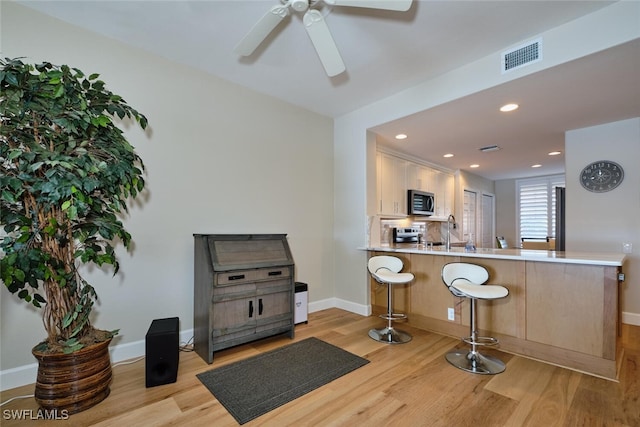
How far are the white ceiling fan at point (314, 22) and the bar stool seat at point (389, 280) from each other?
205 centimetres

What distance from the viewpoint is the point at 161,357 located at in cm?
216

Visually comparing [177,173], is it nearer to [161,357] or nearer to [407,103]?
[161,357]

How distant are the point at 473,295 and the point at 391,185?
8.88 feet

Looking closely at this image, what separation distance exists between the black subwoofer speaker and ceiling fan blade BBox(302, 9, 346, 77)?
242 cm

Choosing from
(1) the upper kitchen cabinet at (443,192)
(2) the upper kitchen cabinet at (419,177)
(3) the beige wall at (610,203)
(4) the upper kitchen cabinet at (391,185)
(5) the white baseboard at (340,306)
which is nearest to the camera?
(3) the beige wall at (610,203)

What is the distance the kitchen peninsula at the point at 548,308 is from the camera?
7.59 ft

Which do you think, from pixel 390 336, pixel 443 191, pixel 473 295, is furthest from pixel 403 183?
pixel 473 295

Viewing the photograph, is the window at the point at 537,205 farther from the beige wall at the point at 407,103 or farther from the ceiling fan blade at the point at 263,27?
the ceiling fan blade at the point at 263,27

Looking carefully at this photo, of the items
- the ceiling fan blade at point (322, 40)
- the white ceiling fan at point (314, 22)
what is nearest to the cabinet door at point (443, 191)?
the ceiling fan blade at point (322, 40)

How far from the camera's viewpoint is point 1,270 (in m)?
1.57

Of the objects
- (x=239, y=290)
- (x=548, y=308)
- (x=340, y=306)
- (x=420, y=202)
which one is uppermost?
(x=420, y=202)

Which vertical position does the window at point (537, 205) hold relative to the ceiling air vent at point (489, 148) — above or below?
below

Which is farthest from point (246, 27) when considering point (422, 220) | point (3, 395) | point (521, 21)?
point (422, 220)

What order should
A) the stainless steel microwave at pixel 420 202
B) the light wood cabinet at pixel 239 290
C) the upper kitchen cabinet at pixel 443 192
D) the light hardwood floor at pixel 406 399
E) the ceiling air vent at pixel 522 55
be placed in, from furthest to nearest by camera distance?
the upper kitchen cabinet at pixel 443 192 < the stainless steel microwave at pixel 420 202 < the light wood cabinet at pixel 239 290 < the ceiling air vent at pixel 522 55 < the light hardwood floor at pixel 406 399
